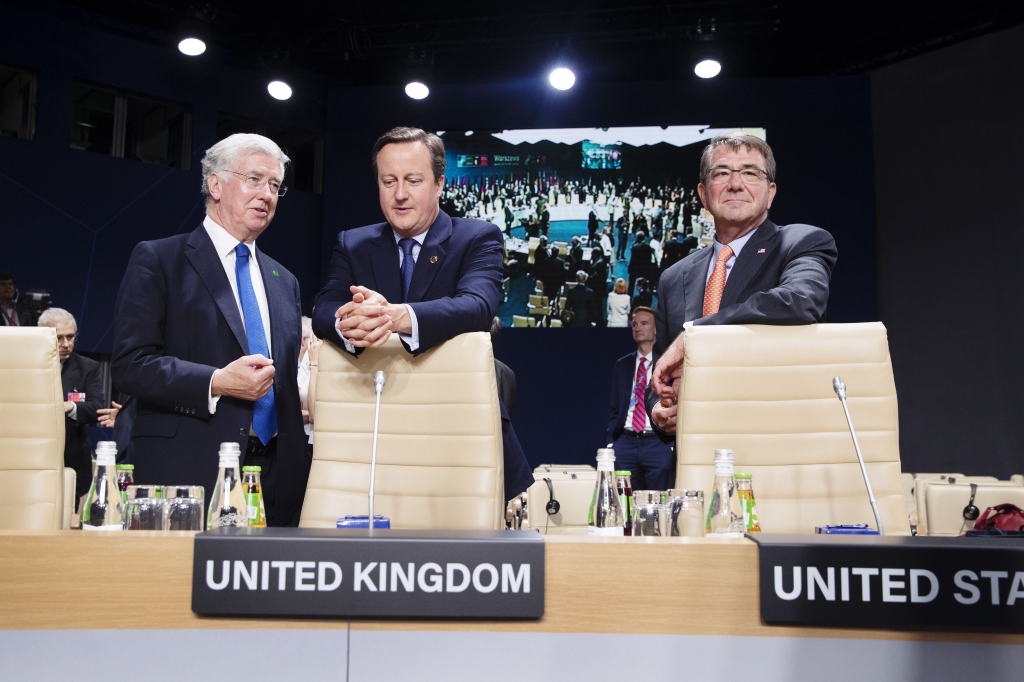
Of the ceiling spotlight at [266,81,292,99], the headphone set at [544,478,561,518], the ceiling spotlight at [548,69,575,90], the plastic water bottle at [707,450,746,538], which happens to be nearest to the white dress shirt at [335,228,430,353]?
the plastic water bottle at [707,450,746,538]

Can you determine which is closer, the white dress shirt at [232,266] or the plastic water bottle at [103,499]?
the plastic water bottle at [103,499]

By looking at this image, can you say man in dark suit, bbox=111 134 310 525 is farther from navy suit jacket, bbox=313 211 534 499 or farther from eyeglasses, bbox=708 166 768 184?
eyeglasses, bbox=708 166 768 184

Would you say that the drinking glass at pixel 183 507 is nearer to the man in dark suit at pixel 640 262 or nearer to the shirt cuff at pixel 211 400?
the shirt cuff at pixel 211 400

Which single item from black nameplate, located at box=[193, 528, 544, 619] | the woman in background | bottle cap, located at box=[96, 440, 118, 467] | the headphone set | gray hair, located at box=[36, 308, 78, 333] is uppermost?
the woman in background

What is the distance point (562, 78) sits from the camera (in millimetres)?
→ 7141

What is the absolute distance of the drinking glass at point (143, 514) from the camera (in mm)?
1363

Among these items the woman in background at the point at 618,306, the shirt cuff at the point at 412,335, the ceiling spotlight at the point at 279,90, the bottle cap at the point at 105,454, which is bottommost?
the bottle cap at the point at 105,454

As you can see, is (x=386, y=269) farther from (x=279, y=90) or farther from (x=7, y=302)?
(x=279, y=90)

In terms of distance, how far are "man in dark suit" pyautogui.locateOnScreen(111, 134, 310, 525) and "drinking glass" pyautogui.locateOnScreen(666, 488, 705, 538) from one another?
36.7 inches

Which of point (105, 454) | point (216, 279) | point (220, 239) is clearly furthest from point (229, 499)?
point (220, 239)

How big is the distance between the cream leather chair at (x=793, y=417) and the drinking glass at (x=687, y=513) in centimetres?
29

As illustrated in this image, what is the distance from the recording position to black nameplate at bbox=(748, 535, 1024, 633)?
883 millimetres

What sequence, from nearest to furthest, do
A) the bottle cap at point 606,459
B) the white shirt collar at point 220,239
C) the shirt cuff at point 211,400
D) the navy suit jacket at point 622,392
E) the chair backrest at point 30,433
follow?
1. the bottle cap at point 606,459
2. the chair backrest at point 30,433
3. the shirt cuff at point 211,400
4. the white shirt collar at point 220,239
5. the navy suit jacket at point 622,392

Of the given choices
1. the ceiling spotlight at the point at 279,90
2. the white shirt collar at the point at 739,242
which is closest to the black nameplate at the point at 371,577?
the white shirt collar at the point at 739,242
